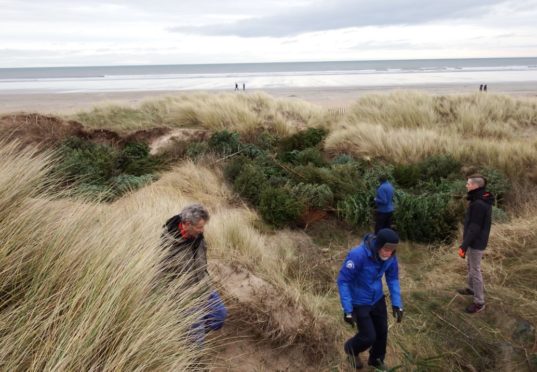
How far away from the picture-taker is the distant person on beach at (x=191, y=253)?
3.50 metres

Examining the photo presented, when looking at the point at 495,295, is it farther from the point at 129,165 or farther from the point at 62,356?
the point at 129,165

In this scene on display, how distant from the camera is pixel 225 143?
464 inches

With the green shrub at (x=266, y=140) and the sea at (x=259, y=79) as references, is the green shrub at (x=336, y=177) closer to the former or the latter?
the green shrub at (x=266, y=140)

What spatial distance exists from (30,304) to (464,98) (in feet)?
53.3

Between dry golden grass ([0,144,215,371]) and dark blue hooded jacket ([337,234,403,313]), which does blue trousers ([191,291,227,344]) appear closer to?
dry golden grass ([0,144,215,371])

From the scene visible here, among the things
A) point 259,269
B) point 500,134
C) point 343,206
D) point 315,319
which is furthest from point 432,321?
point 500,134

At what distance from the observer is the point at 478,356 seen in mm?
4523

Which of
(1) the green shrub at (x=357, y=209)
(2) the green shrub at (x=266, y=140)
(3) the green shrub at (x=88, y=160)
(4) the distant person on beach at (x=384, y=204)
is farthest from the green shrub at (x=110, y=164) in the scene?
(4) the distant person on beach at (x=384, y=204)

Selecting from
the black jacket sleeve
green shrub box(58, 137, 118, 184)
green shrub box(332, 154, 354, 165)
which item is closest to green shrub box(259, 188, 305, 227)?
green shrub box(332, 154, 354, 165)

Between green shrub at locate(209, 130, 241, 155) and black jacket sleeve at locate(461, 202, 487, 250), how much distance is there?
714cm

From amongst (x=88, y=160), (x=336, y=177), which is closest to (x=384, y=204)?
(x=336, y=177)

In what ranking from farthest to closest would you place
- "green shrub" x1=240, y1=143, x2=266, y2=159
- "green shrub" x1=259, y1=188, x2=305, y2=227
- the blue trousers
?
1. "green shrub" x1=240, y1=143, x2=266, y2=159
2. "green shrub" x1=259, y1=188, x2=305, y2=227
3. the blue trousers

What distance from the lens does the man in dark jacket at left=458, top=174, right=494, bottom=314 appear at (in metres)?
5.05

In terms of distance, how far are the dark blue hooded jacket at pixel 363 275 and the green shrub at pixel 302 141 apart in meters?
8.86
